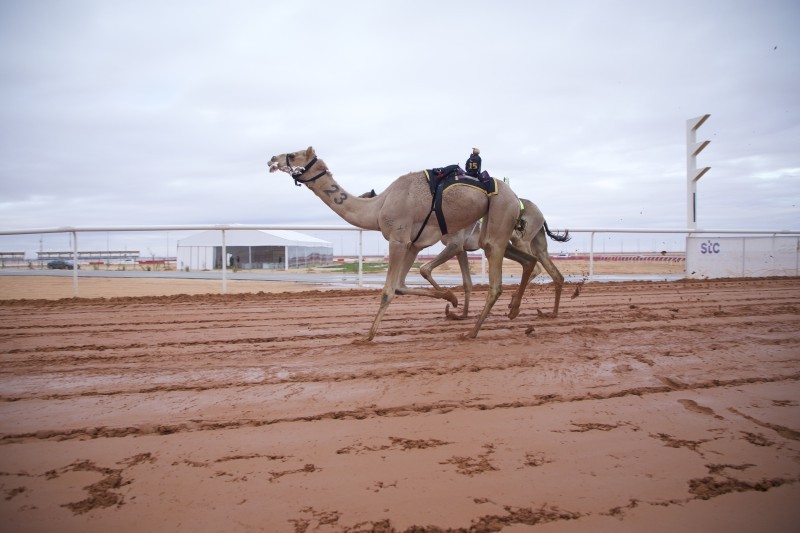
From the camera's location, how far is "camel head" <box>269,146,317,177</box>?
6145mm

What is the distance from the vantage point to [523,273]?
266 inches

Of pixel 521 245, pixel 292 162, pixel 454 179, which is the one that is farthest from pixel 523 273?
pixel 292 162

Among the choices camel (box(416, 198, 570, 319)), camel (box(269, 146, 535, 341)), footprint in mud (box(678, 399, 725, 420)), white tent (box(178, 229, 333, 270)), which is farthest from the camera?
white tent (box(178, 229, 333, 270))

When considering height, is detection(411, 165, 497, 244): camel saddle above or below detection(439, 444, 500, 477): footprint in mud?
above

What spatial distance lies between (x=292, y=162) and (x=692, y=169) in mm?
19603

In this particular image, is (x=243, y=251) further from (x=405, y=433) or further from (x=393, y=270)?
(x=405, y=433)

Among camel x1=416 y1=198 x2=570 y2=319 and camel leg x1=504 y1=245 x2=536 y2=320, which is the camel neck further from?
camel leg x1=504 y1=245 x2=536 y2=320

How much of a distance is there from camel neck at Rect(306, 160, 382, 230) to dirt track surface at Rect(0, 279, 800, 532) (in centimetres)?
169

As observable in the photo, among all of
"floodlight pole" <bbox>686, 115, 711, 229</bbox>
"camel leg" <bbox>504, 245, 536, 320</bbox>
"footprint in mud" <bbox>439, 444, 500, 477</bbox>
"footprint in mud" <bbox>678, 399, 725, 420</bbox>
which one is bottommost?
"footprint in mud" <bbox>439, 444, 500, 477</bbox>

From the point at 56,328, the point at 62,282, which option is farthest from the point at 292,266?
the point at 56,328

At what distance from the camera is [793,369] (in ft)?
13.1

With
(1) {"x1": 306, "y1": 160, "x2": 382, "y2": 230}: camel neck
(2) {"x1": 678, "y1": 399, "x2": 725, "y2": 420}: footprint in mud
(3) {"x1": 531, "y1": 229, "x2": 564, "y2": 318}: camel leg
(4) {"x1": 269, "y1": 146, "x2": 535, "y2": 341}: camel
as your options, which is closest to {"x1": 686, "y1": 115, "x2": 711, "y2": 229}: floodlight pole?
(3) {"x1": 531, "y1": 229, "x2": 564, "y2": 318}: camel leg

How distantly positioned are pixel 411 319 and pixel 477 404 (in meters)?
4.08

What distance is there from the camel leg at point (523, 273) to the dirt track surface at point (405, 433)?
3.94ft
